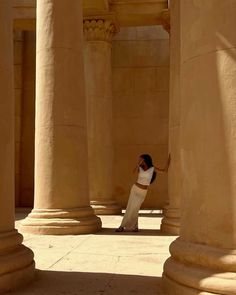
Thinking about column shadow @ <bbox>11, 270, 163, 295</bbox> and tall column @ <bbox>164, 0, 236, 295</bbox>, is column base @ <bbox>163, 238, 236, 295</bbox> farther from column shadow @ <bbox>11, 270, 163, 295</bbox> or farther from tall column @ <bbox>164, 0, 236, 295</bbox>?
column shadow @ <bbox>11, 270, 163, 295</bbox>

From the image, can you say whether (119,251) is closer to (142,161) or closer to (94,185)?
(142,161)

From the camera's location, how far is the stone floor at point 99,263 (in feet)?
61.0

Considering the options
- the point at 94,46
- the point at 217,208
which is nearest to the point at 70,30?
the point at 94,46

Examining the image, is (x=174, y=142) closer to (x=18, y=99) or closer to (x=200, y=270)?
(x=200, y=270)

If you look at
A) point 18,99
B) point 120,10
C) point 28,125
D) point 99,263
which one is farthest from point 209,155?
point 18,99

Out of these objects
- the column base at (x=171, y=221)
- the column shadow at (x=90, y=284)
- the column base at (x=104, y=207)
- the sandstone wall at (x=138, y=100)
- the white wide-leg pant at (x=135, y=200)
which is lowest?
the column base at (x=104, y=207)

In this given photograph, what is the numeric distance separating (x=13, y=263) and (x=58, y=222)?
678 inches

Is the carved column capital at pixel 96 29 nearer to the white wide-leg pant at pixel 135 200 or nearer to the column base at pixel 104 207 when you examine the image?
the column base at pixel 104 207

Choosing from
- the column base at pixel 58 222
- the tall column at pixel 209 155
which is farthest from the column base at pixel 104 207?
the tall column at pixel 209 155

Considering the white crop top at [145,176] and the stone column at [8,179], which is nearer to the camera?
the stone column at [8,179]

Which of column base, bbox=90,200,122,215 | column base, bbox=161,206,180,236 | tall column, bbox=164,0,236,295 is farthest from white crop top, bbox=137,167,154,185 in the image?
tall column, bbox=164,0,236,295

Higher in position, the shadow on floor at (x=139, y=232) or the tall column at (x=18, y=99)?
the tall column at (x=18, y=99)

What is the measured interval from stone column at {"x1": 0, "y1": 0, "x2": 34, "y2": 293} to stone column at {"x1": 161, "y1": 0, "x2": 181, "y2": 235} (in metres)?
19.8

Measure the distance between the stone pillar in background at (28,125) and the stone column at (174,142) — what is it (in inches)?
1670
